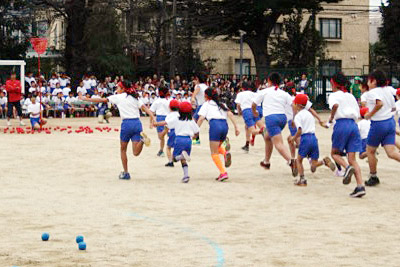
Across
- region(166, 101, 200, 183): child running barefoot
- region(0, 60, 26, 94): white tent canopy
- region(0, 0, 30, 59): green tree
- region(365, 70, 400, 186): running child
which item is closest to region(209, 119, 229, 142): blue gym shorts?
region(166, 101, 200, 183): child running barefoot

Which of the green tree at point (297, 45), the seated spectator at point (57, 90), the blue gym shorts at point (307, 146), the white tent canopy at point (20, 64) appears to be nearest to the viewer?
the blue gym shorts at point (307, 146)

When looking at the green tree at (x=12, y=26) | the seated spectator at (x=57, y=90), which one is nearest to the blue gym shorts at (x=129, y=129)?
the seated spectator at (x=57, y=90)

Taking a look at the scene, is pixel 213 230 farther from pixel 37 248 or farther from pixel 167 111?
pixel 167 111

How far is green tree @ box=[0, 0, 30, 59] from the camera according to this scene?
39.7 m

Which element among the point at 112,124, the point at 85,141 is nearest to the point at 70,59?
the point at 112,124

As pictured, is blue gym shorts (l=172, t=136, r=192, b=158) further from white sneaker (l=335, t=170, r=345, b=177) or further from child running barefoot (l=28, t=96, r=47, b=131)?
child running barefoot (l=28, t=96, r=47, b=131)

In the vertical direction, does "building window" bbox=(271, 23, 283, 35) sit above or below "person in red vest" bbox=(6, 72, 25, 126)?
above

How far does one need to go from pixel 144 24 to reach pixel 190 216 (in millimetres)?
37049

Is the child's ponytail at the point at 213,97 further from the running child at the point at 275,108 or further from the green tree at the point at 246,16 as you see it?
the green tree at the point at 246,16

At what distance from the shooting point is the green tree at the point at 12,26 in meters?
39.7

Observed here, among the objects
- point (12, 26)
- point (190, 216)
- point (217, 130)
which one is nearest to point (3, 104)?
point (12, 26)

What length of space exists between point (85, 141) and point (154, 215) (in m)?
11.6

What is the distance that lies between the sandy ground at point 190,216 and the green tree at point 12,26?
79.2ft

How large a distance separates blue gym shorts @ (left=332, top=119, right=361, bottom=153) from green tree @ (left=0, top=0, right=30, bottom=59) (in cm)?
2978
